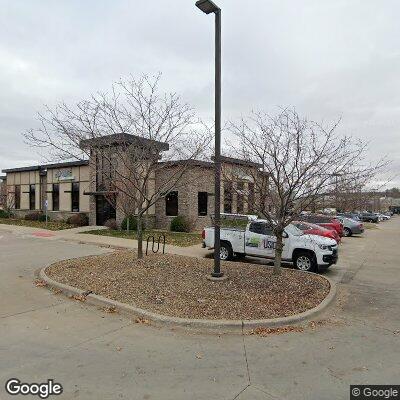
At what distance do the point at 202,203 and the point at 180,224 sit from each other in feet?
8.59

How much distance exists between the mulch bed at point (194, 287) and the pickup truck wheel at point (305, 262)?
1.41 meters

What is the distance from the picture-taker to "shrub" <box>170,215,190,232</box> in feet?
69.4

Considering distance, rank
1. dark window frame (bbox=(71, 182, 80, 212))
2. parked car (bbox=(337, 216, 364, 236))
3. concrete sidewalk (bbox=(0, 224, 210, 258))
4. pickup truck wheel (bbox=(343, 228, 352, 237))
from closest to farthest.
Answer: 1. concrete sidewalk (bbox=(0, 224, 210, 258))
2. parked car (bbox=(337, 216, 364, 236))
3. pickup truck wheel (bbox=(343, 228, 352, 237))
4. dark window frame (bbox=(71, 182, 80, 212))

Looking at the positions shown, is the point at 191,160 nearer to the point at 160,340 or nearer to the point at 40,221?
the point at 160,340

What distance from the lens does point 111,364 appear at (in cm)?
420

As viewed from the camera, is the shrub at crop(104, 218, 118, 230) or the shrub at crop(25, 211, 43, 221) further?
the shrub at crop(25, 211, 43, 221)

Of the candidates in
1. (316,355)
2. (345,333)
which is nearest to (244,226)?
(345,333)

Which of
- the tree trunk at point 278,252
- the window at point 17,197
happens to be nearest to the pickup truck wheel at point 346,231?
the tree trunk at point 278,252

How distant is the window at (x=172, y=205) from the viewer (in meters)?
22.6

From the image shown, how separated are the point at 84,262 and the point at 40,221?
770 inches

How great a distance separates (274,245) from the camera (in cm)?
1120

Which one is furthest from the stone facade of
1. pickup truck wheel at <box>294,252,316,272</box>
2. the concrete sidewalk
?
pickup truck wheel at <box>294,252,316,272</box>

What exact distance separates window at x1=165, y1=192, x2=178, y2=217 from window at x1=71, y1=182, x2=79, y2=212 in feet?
26.1

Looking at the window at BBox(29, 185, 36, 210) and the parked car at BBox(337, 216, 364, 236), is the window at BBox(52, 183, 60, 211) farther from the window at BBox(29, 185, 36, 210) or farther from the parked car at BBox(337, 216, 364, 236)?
the parked car at BBox(337, 216, 364, 236)
